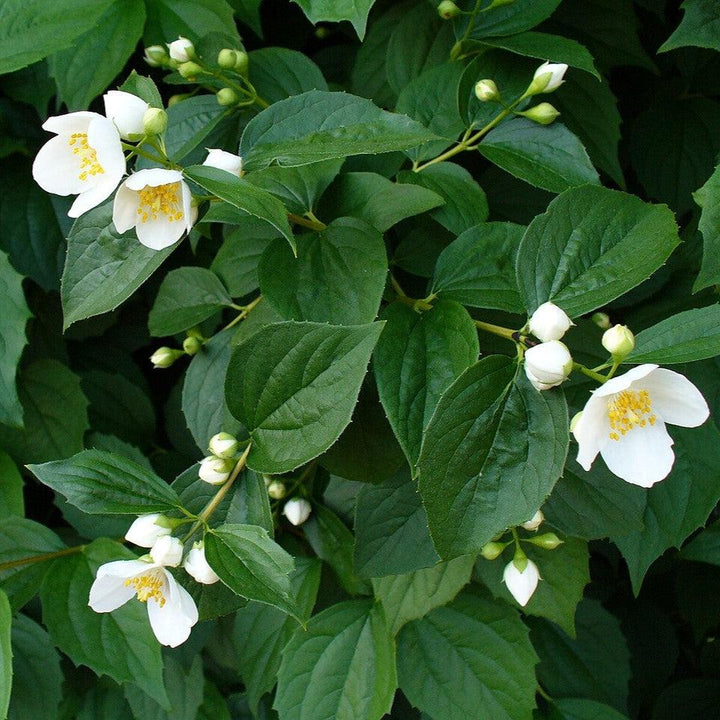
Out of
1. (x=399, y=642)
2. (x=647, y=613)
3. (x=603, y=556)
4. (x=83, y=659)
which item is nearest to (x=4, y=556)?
(x=83, y=659)

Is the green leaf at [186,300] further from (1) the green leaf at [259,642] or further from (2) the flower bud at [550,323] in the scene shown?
(2) the flower bud at [550,323]

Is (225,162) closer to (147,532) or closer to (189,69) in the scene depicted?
(189,69)

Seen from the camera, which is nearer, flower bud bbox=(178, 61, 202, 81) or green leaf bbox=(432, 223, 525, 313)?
green leaf bbox=(432, 223, 525, 313)

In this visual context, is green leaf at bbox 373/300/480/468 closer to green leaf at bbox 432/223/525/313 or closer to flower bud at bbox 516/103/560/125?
green leaf at bbox 432/223/525/313

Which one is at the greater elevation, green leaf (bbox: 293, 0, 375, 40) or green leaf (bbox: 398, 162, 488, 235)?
green leaf (bbox: 293, 0, 375, 40)

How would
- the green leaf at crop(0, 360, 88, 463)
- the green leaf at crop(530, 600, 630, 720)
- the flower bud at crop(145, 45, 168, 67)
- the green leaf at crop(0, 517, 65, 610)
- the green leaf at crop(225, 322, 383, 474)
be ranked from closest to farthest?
the green leaf at crop(225, 322, 383, 474)
the flower bud at crop(145, 45, 168, 67)
the green leaf at crop(0, 517, 65, 610)
the green leaf at crop(0, 360, 88, 463)
the green leaf at crop(530, 600, 630, 720)

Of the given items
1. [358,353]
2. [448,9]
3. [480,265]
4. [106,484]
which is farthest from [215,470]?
[448,9]

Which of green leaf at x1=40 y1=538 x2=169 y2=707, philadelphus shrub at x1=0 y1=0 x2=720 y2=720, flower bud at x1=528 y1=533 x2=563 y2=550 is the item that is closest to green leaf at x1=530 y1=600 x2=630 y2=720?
philadelphus shrub at x1=0 y1=0 x2=720 y2=720
